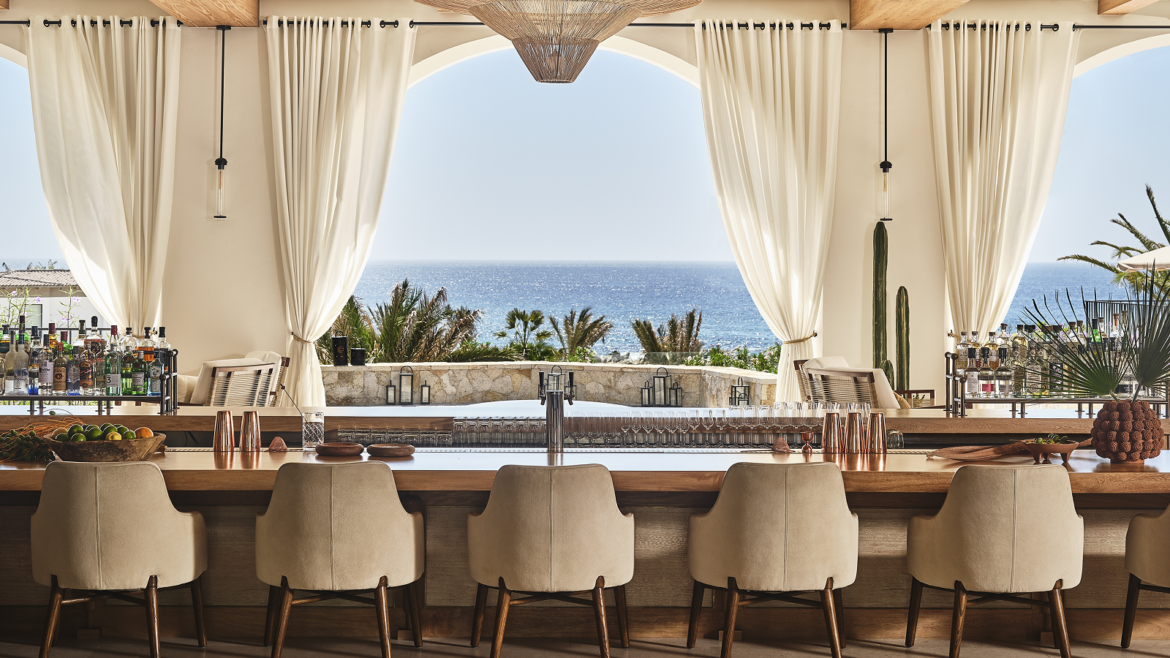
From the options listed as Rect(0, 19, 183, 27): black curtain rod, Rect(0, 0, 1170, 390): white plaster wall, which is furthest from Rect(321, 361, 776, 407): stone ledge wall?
Rect(0, 19, 183, 27): black curtain rod

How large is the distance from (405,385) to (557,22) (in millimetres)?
5425

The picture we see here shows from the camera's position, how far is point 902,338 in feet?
24.9

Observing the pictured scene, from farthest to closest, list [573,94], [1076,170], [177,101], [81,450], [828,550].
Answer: [573,94], [1076,170], [177,101], [81,450], [828,550]

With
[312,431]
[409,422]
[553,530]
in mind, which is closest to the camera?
[553,530]

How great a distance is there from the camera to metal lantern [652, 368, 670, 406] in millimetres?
8758

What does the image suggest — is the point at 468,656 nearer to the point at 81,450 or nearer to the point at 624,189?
the point at 81,450

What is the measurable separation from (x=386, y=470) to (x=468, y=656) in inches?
34.0

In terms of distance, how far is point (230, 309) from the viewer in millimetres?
7535

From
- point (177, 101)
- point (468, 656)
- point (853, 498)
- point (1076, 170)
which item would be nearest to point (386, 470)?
Answer: point (468, 656)

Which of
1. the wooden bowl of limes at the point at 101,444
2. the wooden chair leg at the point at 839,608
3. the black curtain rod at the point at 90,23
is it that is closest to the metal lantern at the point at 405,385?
the black curtain rod at the point at 90,23

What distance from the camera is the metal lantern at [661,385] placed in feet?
28.7

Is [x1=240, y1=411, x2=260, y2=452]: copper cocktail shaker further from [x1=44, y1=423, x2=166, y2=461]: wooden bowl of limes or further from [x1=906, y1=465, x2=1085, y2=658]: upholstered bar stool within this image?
[x1=906, y1=465, x2=1085, y2=658]: upholstered bar stool

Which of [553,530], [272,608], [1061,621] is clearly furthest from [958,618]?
[272,608]

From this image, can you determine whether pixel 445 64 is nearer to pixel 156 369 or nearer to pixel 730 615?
pixel 156 369
